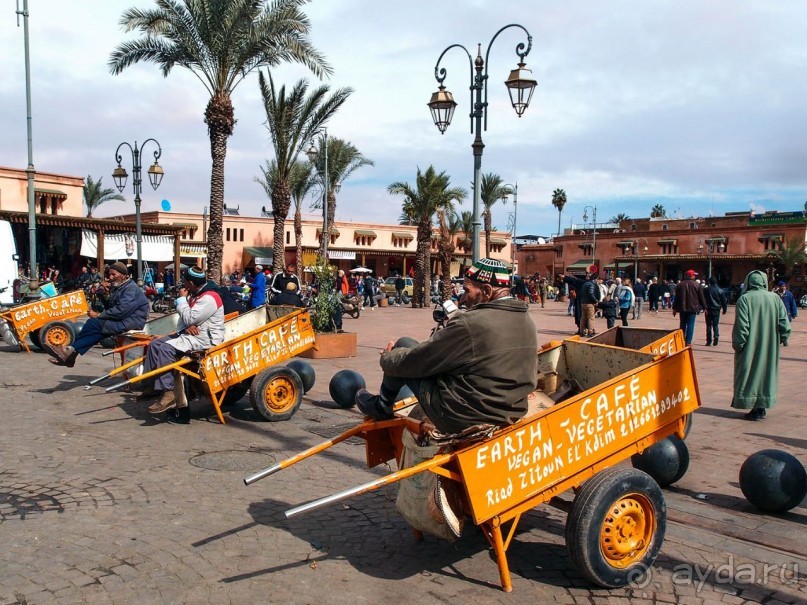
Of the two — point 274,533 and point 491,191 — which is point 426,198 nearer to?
point 491,191

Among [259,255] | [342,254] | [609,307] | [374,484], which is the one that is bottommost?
[609,307]

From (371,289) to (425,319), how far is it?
6841mm

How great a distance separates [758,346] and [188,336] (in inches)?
264

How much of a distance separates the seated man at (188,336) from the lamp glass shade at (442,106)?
5.12m

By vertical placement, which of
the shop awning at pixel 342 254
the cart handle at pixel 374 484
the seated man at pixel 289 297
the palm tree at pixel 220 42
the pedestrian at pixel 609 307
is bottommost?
the pedestrian at pixel 609 307

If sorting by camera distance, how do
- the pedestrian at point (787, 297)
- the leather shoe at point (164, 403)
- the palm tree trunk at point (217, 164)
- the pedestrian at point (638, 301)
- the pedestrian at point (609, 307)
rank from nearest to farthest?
the leather shoe at point (164, 403) < the pedestrian at point (609, 307) < the palm tree trunk at point (217, 164) < the pedestrian at point (787, 297) < the pedestrian at point (638, 301)

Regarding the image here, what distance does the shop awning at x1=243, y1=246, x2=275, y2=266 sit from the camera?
5028cm

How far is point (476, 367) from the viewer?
A: 3842mm

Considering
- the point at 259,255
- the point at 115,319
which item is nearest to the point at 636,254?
the point at 259,255

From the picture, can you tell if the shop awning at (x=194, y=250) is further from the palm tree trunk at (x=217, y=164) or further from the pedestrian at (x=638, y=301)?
the pedestrian at (x=638, y=301)

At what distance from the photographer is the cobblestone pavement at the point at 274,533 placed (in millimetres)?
3861

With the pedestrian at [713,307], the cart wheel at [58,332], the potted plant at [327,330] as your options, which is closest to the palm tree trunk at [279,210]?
the potted plant at [327,330]

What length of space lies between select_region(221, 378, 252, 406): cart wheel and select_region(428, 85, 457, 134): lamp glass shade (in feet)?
17.9

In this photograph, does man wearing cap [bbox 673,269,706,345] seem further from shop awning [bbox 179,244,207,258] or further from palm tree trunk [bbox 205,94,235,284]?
shop awning [bbox 179,244,207,258]
